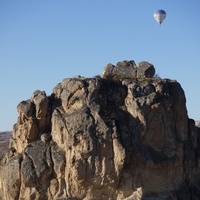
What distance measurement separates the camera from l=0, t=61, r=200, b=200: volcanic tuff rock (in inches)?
871

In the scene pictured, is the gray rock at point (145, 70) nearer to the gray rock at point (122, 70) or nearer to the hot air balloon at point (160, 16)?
the gray rock at point (122, 70)

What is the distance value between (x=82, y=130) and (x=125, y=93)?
157 inches

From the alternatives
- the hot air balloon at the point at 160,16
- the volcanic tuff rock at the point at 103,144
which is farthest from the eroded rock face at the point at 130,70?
the hot air balloon at the point at 160,16

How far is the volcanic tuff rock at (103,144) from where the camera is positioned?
22.1 metres

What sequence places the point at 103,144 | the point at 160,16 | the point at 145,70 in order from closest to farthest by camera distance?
the point at 103,144 → the point at 145,70 → the point at 160,16

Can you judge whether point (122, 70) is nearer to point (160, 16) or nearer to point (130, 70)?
point (130, 70)

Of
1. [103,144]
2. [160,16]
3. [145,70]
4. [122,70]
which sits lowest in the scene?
[103,144]

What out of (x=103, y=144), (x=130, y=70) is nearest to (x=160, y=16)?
(x=130, y=70)

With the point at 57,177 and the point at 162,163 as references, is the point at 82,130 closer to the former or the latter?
the point at 57,177

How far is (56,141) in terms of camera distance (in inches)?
924

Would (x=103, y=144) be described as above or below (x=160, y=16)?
below

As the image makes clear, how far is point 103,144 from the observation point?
22.1 meters

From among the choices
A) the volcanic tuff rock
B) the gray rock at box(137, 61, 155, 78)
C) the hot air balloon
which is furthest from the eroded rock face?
the hot air balloon

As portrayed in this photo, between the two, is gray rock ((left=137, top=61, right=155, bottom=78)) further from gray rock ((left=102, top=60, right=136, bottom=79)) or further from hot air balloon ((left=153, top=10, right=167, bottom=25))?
hot air balloon ((left=153, top=10, right=167, bottom=25))
